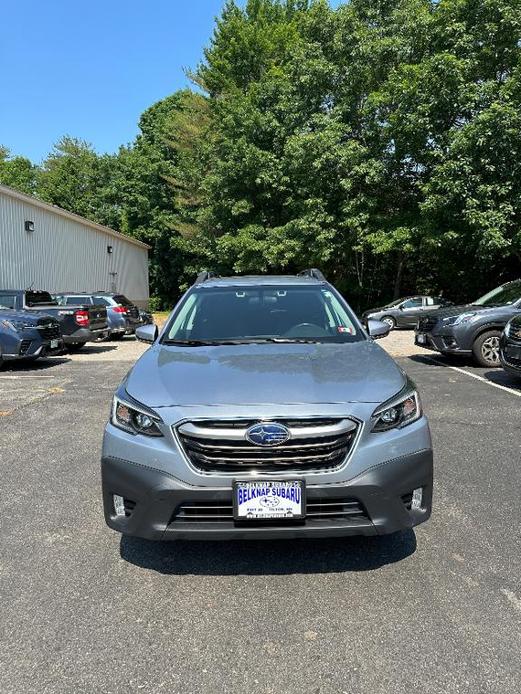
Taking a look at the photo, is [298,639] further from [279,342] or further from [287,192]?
[287,192]

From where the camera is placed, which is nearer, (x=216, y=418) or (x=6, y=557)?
(x=216, y=418)

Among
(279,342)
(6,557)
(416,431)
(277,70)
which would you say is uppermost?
(277,70)

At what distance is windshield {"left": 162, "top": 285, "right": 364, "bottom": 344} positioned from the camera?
4.15 metres

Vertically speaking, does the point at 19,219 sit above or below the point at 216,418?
above

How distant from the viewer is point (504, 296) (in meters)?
11.3

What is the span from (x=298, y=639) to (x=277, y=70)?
29495 mm

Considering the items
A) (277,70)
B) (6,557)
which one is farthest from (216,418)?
(277,70)

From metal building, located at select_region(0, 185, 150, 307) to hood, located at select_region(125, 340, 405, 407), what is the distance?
18491 mm

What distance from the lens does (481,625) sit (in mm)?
2600

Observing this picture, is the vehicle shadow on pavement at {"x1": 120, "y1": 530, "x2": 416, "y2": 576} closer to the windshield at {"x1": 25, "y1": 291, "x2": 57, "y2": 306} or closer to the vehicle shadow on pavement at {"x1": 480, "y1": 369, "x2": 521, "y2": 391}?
the vehicle shadow on pavement at {"x1": 480, "y1": 369, "x2": 521, "y2": 391}

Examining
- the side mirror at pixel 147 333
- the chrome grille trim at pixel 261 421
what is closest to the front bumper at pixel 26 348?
the side mirror at pixel 147 333

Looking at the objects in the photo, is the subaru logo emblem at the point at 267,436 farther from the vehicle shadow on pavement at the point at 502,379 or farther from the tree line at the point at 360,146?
the tree line at the point at 360,146

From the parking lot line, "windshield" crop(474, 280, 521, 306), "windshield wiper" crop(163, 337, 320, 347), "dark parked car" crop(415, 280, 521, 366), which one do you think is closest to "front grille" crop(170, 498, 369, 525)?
"windshield wiper" crop(163, 337, 320, 347)

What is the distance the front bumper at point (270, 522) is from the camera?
2.72 meters
